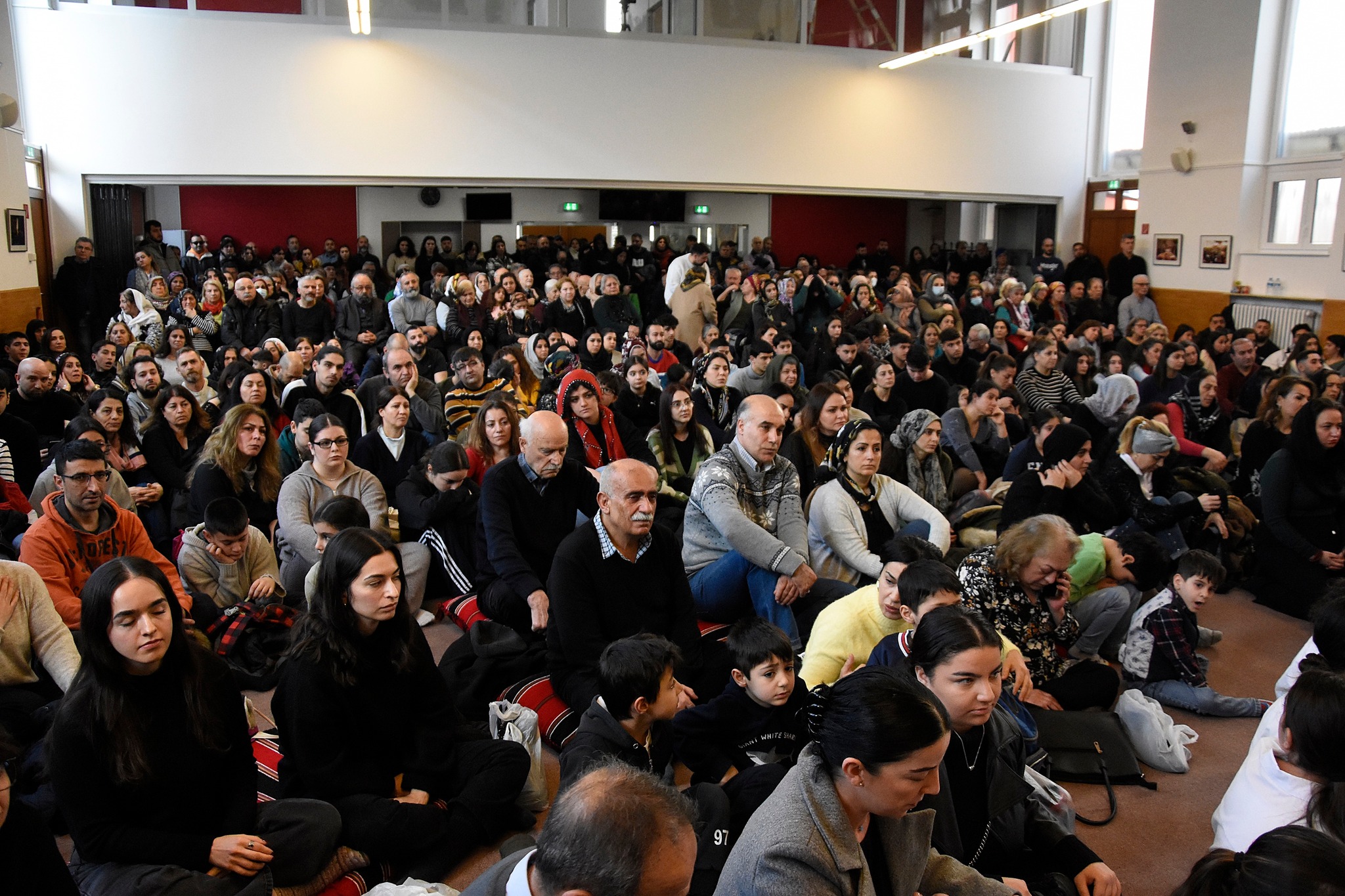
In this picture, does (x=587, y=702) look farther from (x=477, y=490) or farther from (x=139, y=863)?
(x=477, y=490)

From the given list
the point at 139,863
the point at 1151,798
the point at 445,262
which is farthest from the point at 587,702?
the point at 445,262

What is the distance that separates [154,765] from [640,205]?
1303 cm

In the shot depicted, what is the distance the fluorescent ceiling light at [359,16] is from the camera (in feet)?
29.9

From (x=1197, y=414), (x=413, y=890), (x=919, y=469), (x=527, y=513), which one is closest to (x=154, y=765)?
(x=413, y=890)

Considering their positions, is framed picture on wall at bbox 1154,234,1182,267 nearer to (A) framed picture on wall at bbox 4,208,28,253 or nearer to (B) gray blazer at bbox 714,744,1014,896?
(B) gray blazer at bbox 714,744,1014,896

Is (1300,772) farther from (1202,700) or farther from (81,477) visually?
(81,477)

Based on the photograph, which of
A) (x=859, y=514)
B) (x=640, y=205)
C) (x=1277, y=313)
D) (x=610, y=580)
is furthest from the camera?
(x=640, y=205)

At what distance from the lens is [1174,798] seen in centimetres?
325

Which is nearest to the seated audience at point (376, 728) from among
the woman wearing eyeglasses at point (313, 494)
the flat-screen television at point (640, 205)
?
the woman wearing eyeglasses at point (313, 494)

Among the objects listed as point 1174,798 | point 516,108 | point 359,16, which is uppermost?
point 359,16

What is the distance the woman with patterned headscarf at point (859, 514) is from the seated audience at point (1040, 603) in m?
0.55

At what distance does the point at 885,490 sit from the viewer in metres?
4.54

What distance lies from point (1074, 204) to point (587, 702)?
41.2 ft

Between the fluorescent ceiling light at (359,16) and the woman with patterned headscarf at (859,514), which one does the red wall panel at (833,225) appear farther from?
the woman with patterned headscarf at (859,514)
